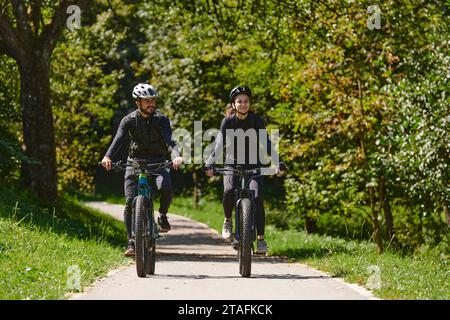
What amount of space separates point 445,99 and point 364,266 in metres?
4.62

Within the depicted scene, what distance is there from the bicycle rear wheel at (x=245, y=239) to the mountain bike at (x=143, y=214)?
980 millimetres

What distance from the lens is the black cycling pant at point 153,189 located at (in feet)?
29.6

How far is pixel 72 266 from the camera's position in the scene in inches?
332

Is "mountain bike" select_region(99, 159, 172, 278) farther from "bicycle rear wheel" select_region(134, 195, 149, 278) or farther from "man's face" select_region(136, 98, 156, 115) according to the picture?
"man's face" select_region(136, 98, 156, 115)

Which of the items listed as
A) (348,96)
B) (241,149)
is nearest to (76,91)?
(348,96)

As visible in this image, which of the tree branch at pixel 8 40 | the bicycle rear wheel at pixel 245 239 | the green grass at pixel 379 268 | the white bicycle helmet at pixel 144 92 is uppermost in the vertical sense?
the tree branch at pixel 8 40

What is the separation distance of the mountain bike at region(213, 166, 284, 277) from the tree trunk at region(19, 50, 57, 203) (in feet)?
22.1

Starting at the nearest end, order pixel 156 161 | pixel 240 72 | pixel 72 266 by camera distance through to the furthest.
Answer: pixel 72 266, pixel 156 161, pixel 240 72

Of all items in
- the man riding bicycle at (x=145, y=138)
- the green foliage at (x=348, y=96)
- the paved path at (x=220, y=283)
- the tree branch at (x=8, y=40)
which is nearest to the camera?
the paved path at (x=220, y=283)

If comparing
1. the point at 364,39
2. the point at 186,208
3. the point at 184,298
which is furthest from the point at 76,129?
the point at 184,298

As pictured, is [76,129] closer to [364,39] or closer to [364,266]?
[364,39]

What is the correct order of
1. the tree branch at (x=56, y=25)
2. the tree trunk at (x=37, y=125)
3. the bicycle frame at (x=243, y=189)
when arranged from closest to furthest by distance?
1. the bicycle frame at (x=243, y=189)
2. the tree trunk at (x=37, y=125)
3. the tree branch at (x=56, y=25)
